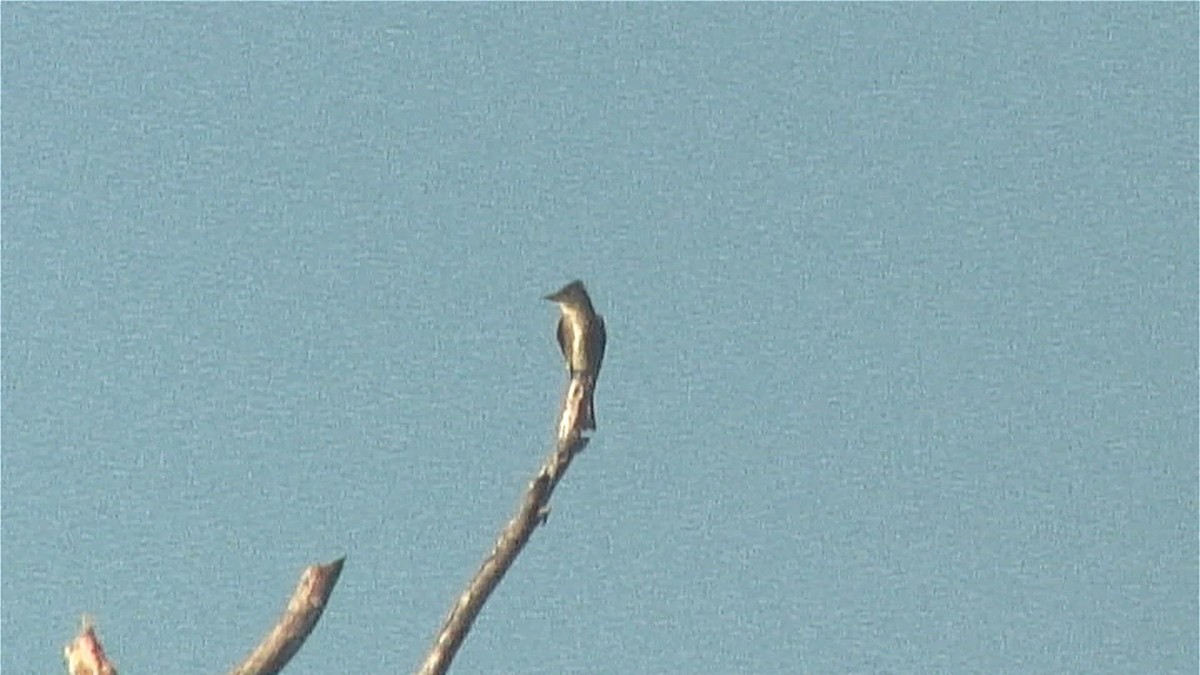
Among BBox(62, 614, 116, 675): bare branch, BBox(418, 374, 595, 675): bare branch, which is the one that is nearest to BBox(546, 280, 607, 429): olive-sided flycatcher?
BBox(418, 374, 595, 675): bare branch

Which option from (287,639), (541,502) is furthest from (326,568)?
(541,502)

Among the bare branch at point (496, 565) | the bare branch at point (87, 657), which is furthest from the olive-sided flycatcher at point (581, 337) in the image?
the bare branch at point (87, 657)

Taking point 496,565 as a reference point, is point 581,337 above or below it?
above

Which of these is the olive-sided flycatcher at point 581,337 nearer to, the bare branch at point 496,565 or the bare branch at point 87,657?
the bare branch at point 496,565

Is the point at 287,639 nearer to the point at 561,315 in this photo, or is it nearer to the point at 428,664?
the point at 428,664

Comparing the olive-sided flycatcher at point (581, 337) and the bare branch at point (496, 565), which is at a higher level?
the olive-sided flycatcher at point (581, 337)

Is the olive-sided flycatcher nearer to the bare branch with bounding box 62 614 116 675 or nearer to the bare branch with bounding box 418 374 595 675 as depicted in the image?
the bare branch with bounding box 418 374 595 675
